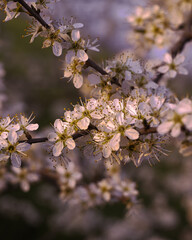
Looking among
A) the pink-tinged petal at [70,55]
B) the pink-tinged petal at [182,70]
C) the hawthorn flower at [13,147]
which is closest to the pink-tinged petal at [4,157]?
the hawthorn flower at [13,147]

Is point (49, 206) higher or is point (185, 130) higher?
point (49, 206)

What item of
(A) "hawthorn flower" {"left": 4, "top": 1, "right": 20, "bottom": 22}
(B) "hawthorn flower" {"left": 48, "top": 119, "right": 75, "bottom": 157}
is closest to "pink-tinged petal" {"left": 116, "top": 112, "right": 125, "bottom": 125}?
(B) "hawthorn flower" {"left": 48, "top": 119, "right": 75, "bottom": 157}

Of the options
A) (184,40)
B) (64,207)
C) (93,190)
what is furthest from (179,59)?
(64,207)

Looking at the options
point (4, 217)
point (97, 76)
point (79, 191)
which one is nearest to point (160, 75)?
point (97, 76)

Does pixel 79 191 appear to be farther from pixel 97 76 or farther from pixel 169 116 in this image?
pixel 169 116

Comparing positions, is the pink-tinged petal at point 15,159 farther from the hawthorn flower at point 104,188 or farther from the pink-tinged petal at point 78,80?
the hawthorn flower at point 104,188

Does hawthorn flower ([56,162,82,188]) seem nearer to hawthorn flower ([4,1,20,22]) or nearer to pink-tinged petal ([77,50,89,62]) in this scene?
pink-tinged petal ([77,50,89,62])

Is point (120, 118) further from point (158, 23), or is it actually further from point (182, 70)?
point (158, 23)
